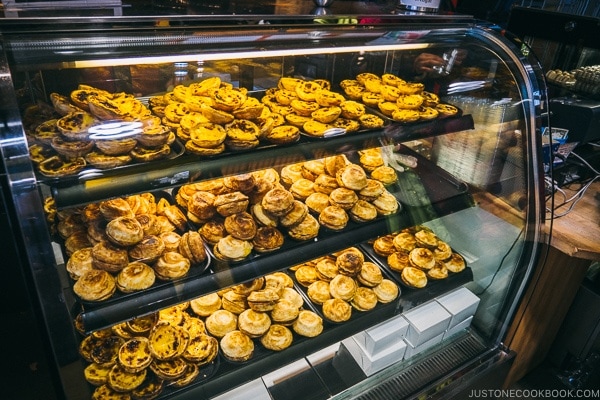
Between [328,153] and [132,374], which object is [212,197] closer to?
[328,153]

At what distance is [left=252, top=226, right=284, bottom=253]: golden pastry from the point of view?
1.99 metres

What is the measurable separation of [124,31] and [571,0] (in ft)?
18.8

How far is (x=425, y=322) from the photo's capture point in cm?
265

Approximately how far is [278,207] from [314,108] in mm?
523

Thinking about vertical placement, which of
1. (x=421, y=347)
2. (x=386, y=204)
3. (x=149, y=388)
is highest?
(x=386, y=204)

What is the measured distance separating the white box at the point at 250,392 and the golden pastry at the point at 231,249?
791 mm

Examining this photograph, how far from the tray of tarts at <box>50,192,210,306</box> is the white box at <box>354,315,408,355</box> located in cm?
115

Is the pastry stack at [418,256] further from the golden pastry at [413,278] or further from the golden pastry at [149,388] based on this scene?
the golden pastry at [149,388]

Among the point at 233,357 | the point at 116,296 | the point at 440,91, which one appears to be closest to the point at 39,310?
the point at 116,296

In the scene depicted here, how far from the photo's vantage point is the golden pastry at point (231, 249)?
1910 mm

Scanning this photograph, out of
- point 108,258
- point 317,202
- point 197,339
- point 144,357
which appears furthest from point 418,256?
point 108,258

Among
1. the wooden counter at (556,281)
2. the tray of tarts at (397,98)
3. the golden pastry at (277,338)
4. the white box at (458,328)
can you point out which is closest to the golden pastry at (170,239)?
the golden pastry at (277,338)

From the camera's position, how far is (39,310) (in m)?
1.45

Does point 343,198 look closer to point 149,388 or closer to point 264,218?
point 264,218
